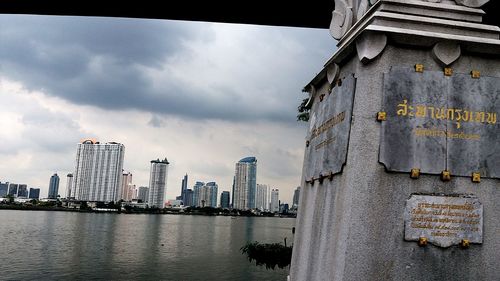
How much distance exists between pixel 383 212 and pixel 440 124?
1339 mm

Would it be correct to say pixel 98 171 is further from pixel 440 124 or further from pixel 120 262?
pixel 440 124

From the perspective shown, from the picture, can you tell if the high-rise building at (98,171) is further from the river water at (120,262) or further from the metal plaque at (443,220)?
the metal plaque at (443,220)

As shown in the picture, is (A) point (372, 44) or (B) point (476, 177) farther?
(A) point (372, 44)

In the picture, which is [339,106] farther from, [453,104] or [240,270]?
[240,270]

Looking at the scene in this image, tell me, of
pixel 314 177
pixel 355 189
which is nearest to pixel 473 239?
pixel 355 189

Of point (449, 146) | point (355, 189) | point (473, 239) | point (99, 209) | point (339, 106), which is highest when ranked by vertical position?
point (339, 106)

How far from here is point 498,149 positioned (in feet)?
17.7

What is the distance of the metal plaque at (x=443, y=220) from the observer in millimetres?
5062

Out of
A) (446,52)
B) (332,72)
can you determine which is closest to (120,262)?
(332,72)

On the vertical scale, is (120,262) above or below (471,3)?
below

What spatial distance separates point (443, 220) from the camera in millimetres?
5105

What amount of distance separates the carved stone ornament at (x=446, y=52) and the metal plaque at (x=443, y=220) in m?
1.74

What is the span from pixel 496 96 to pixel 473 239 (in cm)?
187

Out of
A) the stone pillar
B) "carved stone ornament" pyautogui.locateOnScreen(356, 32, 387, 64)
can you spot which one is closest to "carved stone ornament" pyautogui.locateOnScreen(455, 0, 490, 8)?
the stone pillar
